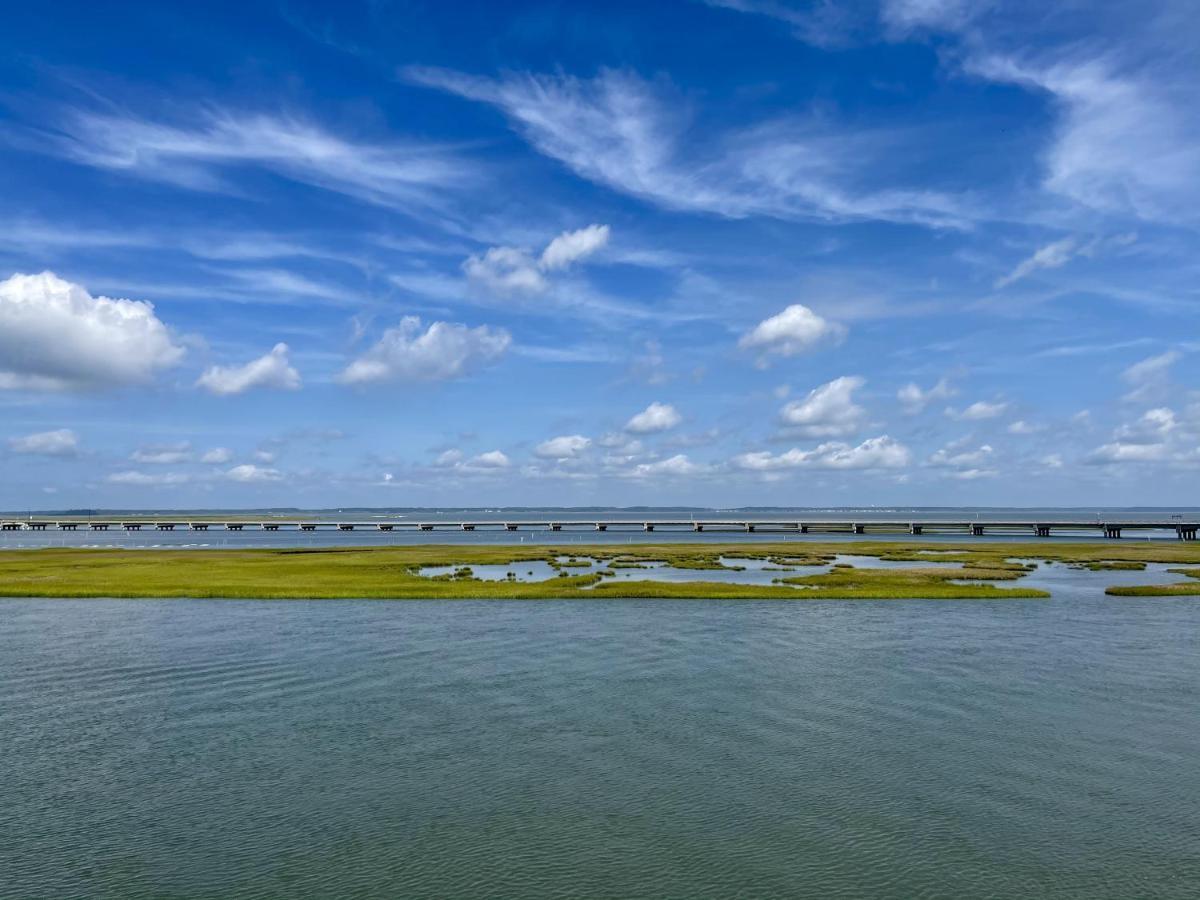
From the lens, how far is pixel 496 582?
77.6 meters

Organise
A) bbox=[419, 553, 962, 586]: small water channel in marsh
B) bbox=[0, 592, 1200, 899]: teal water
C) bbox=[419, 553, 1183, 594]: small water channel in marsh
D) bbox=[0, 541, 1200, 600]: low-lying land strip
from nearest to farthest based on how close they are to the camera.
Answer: bbox=[0, 592, 1200, 899]: teal water, bbox=[0, 541, 1200, 600]: low-lying land strip, bbox=[419, 553, 1183, 594]: small water channel in marsh, bbox=[419, 553, 962, 586]: small water channel in marsh

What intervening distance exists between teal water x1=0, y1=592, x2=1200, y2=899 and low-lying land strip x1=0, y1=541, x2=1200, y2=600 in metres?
20.2

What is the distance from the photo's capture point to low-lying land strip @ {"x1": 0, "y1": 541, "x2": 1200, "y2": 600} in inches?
2714

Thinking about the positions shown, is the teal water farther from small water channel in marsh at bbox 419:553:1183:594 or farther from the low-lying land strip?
small water channel in marsh at bbox 419:553:1183:594

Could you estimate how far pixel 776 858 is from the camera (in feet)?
66.2

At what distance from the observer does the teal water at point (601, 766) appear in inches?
769

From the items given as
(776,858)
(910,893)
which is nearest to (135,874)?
(776,858)

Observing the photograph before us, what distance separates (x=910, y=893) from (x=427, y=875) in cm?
1078

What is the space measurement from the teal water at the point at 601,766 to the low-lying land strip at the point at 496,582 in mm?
20233

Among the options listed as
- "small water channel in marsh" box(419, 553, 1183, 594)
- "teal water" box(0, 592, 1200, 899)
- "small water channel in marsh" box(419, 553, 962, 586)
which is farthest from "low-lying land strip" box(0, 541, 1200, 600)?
"teal water" box(0, 592, 1200, 899)

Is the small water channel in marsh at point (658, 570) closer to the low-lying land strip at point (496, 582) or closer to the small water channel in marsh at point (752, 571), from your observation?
the small water channel in marsh at point (752, 571)

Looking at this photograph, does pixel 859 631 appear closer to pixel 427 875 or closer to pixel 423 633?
pixel 423 633

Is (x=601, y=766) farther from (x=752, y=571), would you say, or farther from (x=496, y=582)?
(x=752, y=571)

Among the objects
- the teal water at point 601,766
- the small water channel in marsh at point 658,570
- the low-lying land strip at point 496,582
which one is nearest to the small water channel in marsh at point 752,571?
the small water channel in marsh at point 658,570
